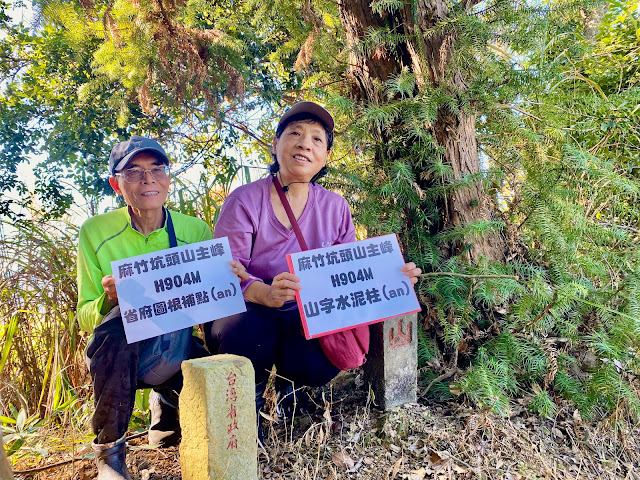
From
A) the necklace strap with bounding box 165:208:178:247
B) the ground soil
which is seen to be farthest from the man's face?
the ground soil

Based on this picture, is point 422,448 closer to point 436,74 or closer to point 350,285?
point 350,285

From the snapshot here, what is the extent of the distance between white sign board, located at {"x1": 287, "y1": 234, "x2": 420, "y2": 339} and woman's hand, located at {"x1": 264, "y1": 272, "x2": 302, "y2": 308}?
38mm

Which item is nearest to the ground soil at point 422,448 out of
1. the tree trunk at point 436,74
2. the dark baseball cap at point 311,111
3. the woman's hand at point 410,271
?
the woman's hand at point 410,271

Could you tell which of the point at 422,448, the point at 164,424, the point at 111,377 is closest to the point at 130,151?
the point at 111,377

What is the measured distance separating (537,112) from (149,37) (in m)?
2.69

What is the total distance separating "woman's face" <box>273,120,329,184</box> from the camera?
226 cm

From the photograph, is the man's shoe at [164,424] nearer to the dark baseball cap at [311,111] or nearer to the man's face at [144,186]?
the man's face at [144,186]

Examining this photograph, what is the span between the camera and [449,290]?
249 cm

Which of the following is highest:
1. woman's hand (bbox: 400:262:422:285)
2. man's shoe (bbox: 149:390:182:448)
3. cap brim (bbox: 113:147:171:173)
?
cap brim (bbox: 113:147:171:173)

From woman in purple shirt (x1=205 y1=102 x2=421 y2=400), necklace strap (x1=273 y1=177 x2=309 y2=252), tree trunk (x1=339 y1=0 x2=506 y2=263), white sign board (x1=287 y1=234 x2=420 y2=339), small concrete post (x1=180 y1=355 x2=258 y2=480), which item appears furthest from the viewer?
tree trunk (x1=339 y1=0 x2=506 y2=263)

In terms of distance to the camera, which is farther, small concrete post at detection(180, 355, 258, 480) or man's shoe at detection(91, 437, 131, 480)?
man's shoe at detection(91, 437, 131, 480)

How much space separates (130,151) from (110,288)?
0.67m

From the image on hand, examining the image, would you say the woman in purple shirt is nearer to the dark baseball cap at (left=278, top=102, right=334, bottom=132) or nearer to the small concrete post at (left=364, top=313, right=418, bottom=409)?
the dark baseball cap at (left=278, top=102, right=334, bottom=132)

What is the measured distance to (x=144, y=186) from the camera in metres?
2.10
